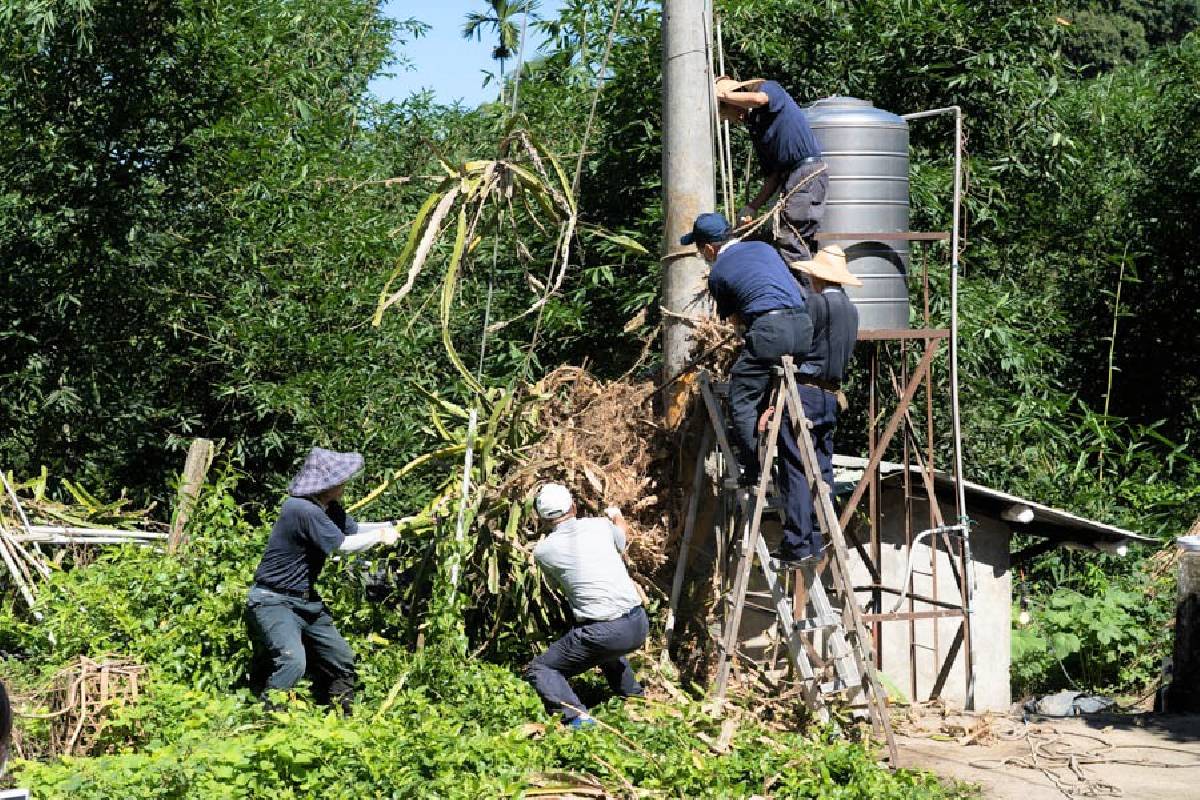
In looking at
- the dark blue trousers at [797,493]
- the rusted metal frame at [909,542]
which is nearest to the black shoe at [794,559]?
the dark blue trousers at [797,493]

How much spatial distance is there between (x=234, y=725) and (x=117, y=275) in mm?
5729

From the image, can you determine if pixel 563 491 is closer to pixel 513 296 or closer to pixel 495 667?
pixel 495 667

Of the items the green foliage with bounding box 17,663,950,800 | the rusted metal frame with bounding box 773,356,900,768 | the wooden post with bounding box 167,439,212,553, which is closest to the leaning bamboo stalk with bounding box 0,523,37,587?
the wooden post with bounding box 167,439,212,553

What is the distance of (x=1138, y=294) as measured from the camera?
17.0 m

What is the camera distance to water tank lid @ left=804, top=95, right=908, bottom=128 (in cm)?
861

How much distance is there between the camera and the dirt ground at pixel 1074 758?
6.64 meters

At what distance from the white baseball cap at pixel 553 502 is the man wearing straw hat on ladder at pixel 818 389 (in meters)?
1.20

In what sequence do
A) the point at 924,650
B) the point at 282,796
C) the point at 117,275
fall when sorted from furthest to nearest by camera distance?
1. the point at 117,275
2. the point at 924,650
3. the point at 282,796

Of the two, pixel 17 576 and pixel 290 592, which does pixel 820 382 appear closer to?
pixel 290 592

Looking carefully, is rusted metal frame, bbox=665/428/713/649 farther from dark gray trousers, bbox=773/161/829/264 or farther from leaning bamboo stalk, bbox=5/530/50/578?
leaning bamboo stalk, bbox=5/530/50/578

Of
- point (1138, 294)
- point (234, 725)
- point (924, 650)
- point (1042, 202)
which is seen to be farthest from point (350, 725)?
point (1138, 294)

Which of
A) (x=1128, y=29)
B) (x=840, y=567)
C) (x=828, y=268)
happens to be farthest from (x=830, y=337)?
(x=1128, y=29)

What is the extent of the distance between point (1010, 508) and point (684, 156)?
3.66 metres

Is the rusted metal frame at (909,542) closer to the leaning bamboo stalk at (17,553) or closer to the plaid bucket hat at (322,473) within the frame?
the plaid bucket hat at (322,473)
